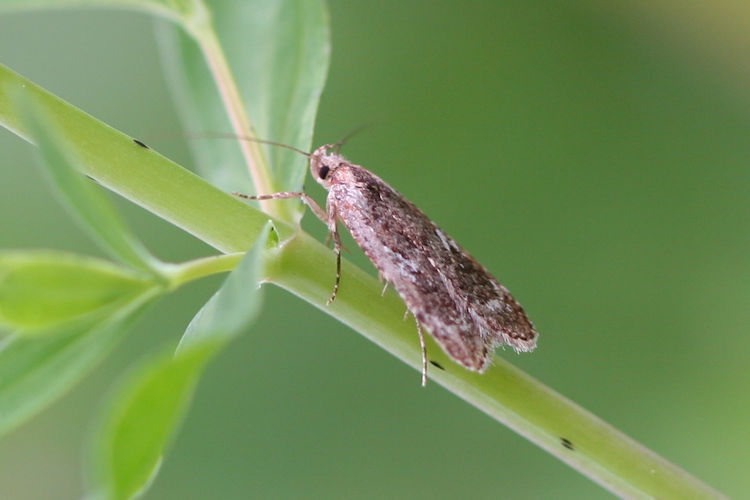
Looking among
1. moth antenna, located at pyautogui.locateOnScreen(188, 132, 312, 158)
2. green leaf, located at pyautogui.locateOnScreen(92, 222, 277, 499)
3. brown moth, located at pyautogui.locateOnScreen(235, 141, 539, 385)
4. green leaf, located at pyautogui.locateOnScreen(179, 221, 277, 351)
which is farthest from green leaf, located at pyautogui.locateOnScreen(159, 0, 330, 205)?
green leaf, located at pyautogui.locateOnScreen(92, 222, 277, 499)

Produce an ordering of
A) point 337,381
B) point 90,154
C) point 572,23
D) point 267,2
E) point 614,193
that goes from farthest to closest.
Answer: point 572,23 → point 614,193 → point 337,381 → point 267,2 → point 90,154

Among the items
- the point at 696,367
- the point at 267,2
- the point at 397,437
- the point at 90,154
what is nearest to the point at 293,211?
the point at 90,154

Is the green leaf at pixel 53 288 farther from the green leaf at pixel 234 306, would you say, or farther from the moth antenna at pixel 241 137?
the moth antenna at pixel 241 137

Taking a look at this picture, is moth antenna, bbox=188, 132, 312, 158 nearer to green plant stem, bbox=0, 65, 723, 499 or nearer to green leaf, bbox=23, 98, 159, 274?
green plant stem, bbox=0, 65, 723, 499

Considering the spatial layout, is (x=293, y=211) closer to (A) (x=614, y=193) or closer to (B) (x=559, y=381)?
(B) (x=559, y=381)

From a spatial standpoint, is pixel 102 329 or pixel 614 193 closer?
pixel 102 329

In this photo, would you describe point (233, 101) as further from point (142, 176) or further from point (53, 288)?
point (53, 288)

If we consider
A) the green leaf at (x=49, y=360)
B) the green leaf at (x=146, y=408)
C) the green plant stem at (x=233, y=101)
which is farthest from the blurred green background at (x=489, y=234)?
the green leaf at (x=146, y=408)

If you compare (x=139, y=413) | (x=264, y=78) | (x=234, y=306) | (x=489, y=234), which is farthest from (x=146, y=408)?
(x=489, y=234)
